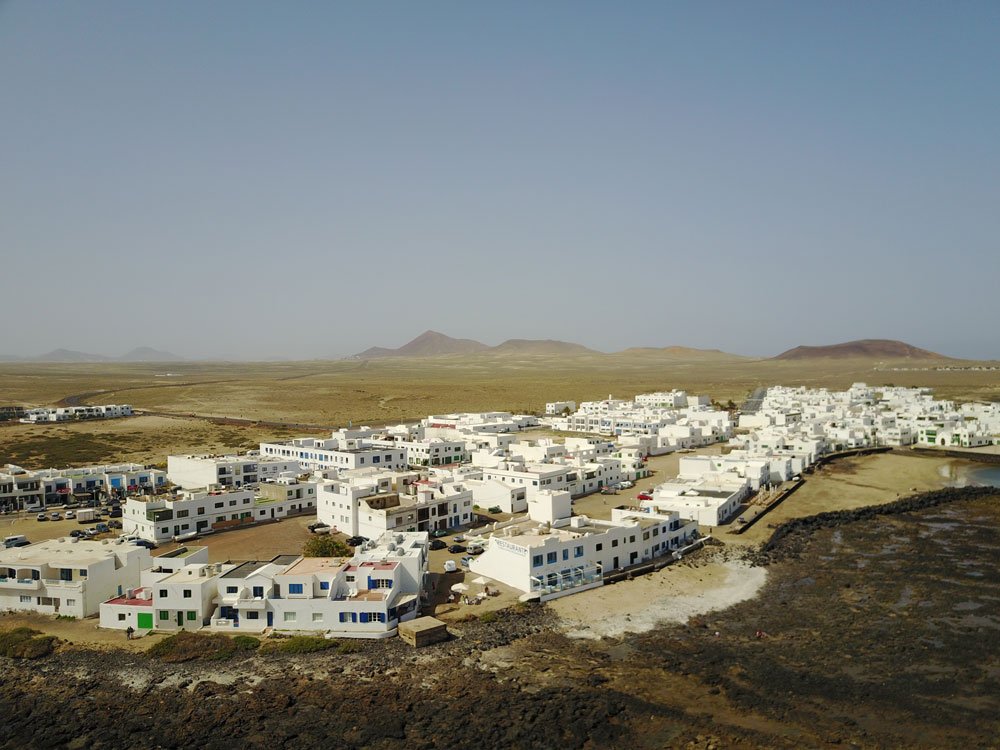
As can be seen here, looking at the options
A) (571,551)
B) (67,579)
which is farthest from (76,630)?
(571,551)

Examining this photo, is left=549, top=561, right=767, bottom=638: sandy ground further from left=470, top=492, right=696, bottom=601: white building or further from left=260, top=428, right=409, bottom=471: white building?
left=260, top=428, right=409, bottom=471: white building

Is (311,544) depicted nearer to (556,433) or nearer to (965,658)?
(965,658)

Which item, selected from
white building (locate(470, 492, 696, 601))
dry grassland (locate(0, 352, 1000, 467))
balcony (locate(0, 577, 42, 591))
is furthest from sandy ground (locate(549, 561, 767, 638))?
dry grassland (locate(0, 352, 1000, 467))

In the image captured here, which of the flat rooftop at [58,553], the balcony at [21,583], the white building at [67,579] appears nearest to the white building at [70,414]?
the flat rooftop at [58,553]

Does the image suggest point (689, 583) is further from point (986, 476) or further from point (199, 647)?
point (986, 476)

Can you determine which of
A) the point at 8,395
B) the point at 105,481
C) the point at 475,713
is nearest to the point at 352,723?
the point at 475,713
